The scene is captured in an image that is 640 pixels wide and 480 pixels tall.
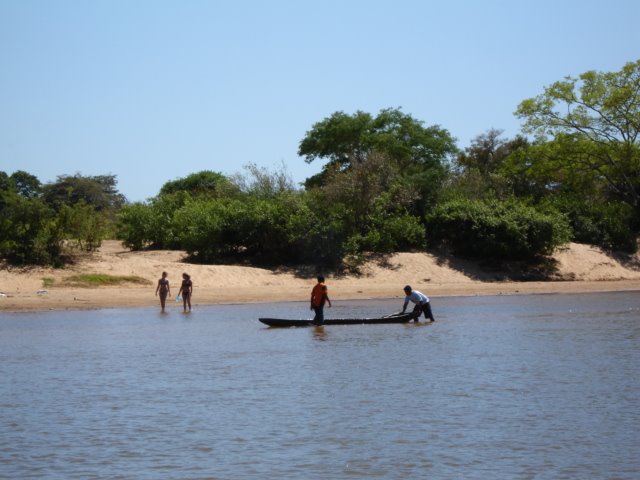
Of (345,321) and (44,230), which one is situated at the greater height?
(44,230)

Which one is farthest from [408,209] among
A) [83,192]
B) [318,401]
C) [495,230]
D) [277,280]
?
[83,192]

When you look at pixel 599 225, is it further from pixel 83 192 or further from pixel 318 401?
pixel 83 192

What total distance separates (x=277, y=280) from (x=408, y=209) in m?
11.4

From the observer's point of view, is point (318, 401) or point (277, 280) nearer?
point (318, 401)

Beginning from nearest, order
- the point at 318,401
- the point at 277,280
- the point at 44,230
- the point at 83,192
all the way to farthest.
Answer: the point at 318,401 < the point at 44,230 < the point at 277,280 < the point at 83,192

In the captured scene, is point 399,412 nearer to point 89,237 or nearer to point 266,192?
point 89,237

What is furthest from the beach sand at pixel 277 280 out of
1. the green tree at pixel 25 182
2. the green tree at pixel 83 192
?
the green tree at pixel 25 182

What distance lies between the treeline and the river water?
14.9m

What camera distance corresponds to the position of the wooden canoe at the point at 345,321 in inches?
1076

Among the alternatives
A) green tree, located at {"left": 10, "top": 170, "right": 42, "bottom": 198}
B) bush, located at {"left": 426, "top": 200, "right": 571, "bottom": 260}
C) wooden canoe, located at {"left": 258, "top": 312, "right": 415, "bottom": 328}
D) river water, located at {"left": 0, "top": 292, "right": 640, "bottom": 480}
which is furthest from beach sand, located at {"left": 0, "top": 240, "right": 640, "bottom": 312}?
green tree, located at {"left": 10, "top": 170, "right": 42, "bottom": 198}

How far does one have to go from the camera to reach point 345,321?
27875 millimetres

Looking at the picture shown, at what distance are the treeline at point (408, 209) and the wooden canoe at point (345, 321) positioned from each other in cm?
1436

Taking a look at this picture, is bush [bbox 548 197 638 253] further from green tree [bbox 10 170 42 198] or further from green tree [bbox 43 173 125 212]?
green tree [bbox 10 170 42 198]

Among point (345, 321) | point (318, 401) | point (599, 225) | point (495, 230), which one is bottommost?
point (318, 401)
